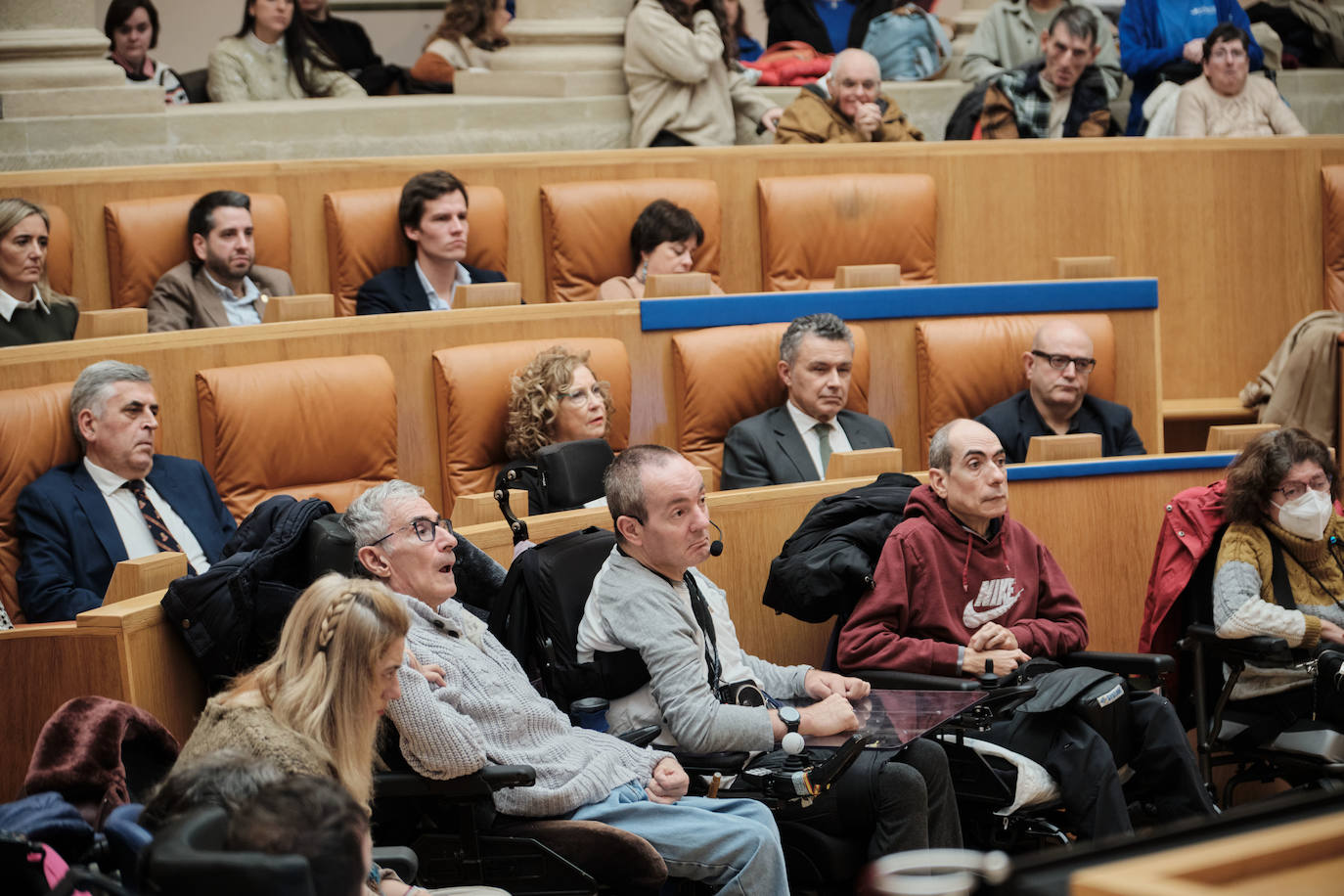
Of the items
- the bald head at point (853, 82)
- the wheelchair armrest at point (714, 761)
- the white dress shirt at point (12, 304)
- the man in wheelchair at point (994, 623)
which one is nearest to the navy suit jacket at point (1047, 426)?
the man in wheelchair at point (994, 623)

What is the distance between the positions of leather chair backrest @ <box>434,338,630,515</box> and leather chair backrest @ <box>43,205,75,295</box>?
3.66 ft

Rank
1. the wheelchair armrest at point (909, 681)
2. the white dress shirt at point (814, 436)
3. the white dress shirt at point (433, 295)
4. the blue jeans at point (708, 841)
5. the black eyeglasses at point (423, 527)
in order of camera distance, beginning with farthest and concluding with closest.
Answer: the white dress shirt at point (433, 295), the white dress shirt at point (814, 436), the wheelchair armrest at point (909, 681), the black eyeglasses at point (423, 527), the blue jeans at point (708, 841)

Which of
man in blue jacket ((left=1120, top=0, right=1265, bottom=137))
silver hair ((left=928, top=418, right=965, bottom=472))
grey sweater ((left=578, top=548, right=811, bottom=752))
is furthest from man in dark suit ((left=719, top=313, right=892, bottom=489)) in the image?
man in blue jacket ((left=1120, top=0, right=1265, bottom=137))

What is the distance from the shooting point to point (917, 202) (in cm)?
503

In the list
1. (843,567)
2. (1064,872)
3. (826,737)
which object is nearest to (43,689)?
(826,737)

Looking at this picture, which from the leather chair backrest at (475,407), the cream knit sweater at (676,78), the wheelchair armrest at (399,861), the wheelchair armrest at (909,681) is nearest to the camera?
the wheelchair armrest at (399,861)

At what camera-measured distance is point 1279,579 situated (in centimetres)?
346

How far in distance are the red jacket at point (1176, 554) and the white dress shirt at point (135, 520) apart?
2.08 metres

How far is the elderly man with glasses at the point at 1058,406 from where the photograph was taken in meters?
4.17

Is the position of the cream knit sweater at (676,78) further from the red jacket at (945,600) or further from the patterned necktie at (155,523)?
the patterned necktie at (155,523)

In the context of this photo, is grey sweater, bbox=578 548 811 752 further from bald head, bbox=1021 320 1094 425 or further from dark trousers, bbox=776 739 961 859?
bald head, bbox=1021 320 1094 425

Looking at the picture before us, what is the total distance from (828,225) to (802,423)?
1.13 meters

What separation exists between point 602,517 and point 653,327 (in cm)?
108

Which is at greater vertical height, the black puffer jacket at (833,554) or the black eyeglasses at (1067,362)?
the black eyeglasses at (1067,362)
